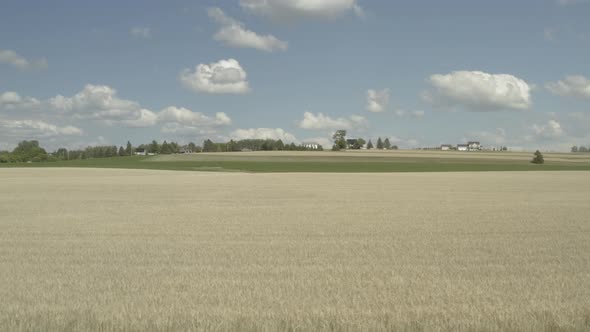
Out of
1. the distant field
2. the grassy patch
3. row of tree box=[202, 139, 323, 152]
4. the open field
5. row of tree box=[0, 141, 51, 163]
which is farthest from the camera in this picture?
row of tree box=[202, 139, 323, 152]

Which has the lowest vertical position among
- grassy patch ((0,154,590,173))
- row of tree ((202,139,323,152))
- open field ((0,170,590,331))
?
open field ((0,170,590,331))

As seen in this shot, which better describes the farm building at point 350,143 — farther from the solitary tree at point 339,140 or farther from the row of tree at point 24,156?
the row of tree at point 24,156

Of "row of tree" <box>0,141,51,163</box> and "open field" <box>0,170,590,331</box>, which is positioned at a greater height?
"row of tree" <box>0,141,51,163</box>

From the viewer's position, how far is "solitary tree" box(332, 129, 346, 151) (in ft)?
521

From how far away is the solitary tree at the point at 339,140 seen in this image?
158875mm

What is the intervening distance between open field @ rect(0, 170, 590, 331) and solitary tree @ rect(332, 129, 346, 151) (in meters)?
136

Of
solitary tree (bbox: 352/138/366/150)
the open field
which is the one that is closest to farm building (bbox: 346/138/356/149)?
solitary tree (bbox: 352/138/366/150)

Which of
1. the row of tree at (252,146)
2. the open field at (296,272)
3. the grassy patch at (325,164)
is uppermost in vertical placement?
the row of tree at (252,146)

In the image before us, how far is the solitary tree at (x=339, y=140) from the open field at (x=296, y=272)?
446 feet

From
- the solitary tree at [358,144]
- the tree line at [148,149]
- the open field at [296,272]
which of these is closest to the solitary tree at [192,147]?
the tree line at [148,149]

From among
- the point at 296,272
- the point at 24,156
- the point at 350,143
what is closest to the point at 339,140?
the point at 350,143

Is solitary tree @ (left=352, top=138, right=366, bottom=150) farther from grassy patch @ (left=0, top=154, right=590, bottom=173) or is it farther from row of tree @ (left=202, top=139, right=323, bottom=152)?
grassy patch @ (left=0, top=154, right=590, bottom=173)

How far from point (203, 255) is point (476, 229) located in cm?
991

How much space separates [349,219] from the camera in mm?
21734
